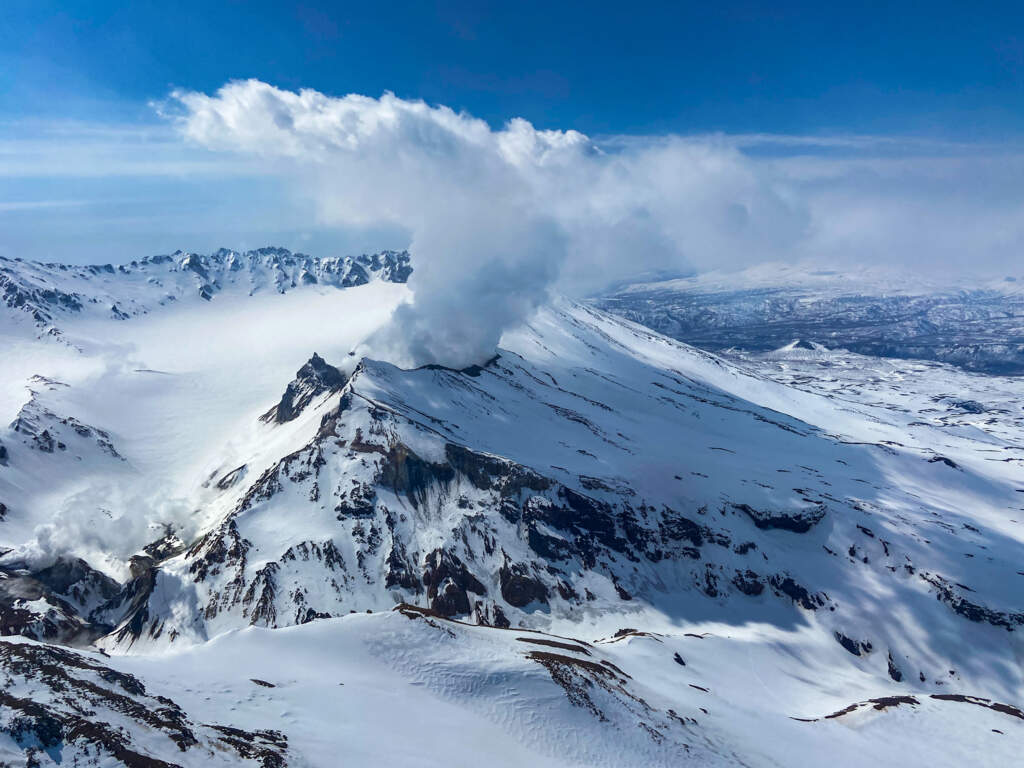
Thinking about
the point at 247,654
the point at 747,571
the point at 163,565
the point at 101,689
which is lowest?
the point at 163,565

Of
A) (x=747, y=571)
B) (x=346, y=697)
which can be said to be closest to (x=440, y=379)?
(x=747, y=571)

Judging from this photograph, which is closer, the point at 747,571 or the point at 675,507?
the point at 747,571

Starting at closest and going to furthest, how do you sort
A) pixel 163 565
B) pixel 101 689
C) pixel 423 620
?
pixel 101 689
pixel 423 620
pixel 163 565

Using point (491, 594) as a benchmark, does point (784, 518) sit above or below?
above

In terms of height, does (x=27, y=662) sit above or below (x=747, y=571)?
above

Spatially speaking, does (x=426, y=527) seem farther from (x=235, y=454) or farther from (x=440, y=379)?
(x=235, y=454)

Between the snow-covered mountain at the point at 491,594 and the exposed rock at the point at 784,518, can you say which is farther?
the exposed rock at the point at 784,518

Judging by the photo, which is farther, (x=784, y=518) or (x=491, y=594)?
(x=784, y=518)

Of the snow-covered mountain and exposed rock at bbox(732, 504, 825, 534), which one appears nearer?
the snow-covered mountain
